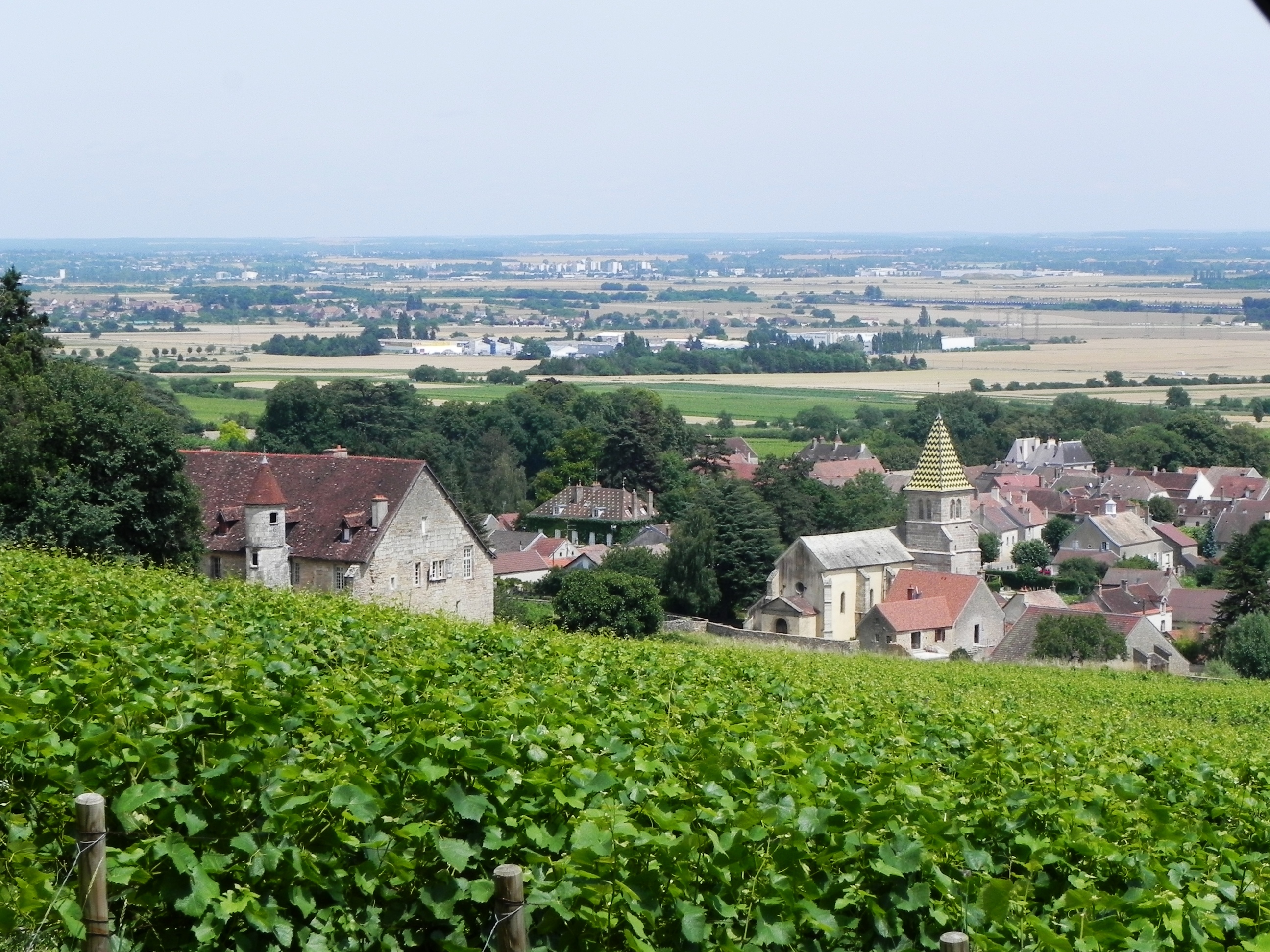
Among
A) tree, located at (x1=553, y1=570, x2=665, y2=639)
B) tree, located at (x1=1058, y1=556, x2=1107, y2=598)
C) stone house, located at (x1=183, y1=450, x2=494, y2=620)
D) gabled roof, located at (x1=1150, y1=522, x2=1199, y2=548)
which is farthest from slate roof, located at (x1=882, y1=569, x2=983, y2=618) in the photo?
gabled roof, located at (x1=1150, y1=522, x2=1199, y2=548)

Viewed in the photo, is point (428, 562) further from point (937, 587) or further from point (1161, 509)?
point (1161, 509)

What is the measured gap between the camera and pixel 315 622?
1656 cm

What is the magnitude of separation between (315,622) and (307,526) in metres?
23.8

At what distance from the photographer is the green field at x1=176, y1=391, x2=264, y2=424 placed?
395ft

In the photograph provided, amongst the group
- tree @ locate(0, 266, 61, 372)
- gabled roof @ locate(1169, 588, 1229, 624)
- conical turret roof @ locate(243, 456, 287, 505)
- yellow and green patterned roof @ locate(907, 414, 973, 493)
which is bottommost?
gabled roof @ locate(1169, 588, 1229, 624)

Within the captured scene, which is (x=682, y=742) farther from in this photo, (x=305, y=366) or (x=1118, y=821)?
(x=305, y=366)

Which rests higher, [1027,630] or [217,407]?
[1027,630]

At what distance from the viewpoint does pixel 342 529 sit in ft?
129

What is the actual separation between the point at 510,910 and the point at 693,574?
54942 millimetres

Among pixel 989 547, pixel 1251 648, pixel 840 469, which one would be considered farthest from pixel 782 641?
pixel 840 469

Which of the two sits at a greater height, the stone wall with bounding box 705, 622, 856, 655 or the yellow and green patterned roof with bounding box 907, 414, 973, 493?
the yellow and green patterned roof with bounding box 907, 414, 973, 493

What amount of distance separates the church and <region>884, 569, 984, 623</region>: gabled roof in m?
0.04

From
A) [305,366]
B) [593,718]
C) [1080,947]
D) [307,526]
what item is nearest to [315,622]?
[593,718]

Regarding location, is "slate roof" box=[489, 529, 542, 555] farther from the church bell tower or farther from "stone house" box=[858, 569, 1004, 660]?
"stone house" box=[858, 569, 1004, 660]
